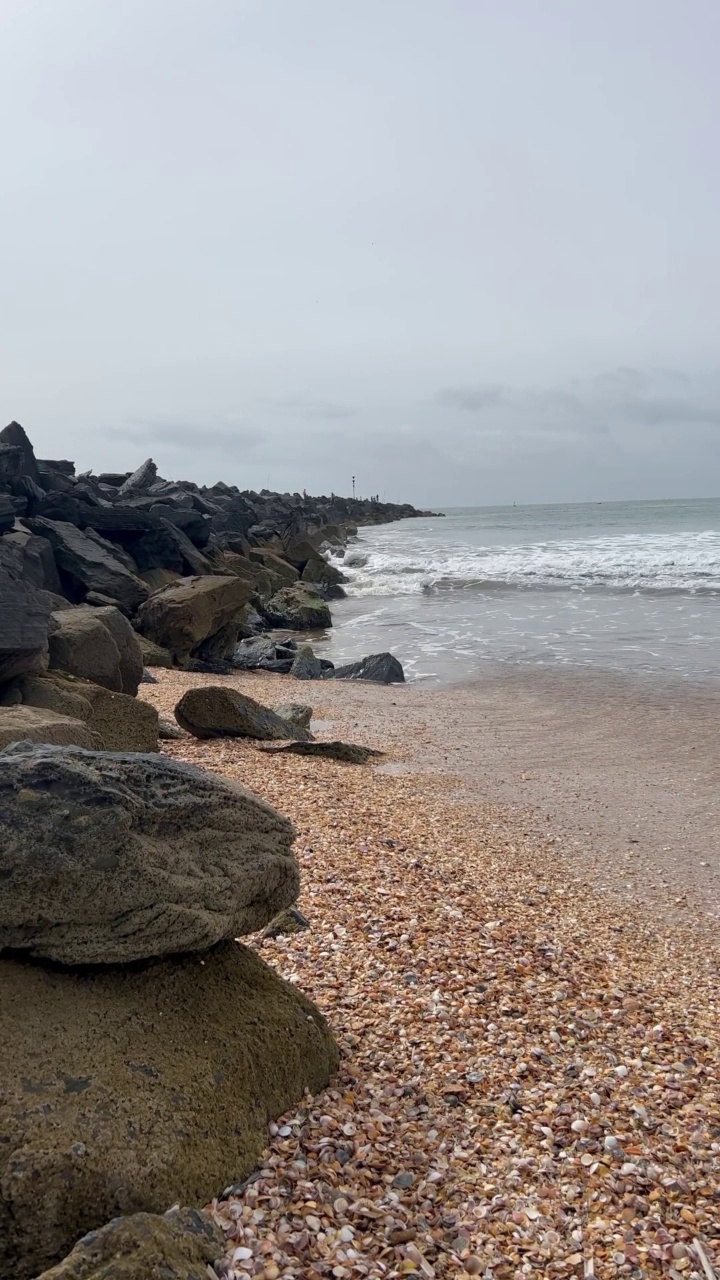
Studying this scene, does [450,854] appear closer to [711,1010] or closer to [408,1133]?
[711,1010]

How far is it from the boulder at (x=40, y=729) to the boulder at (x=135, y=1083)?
2.06m

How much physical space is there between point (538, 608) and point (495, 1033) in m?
19.0

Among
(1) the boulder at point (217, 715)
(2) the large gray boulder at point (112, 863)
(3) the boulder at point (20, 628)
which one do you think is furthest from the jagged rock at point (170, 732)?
(2) the large gray boulder at point (112, 863)

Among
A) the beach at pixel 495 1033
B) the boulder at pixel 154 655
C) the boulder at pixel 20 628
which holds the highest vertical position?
the boulder at pixel 20 628

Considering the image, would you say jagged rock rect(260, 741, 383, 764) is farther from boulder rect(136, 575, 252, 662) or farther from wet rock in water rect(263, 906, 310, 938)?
boulder rect(136, 575, 252, 662)

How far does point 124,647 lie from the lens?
912 centimetres

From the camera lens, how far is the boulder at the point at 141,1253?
6.01 ft

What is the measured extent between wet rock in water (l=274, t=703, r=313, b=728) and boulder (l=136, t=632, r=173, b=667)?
12.7ft

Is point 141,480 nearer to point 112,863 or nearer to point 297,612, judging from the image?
point 297,612

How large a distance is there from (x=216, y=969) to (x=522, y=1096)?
3.74 ft

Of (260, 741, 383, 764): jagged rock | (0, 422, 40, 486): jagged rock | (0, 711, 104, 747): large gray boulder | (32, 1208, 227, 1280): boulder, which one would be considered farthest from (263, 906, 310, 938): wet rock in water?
(0, 422, 40, 486): jagged rock

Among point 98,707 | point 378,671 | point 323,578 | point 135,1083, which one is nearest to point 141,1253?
point 135,1083

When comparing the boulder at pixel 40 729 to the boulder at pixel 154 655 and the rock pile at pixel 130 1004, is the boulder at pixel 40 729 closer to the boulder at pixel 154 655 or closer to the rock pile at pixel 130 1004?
the rock pile at pixel 130 1004

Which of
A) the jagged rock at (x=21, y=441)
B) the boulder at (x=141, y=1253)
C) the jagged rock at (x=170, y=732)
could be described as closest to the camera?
the boulder at (x=141, y=1253)
